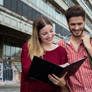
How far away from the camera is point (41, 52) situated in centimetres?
243

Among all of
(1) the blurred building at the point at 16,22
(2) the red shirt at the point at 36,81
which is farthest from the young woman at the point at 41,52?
(1) the blurred building at the point at 16,22

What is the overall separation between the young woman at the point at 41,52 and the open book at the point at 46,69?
133mm

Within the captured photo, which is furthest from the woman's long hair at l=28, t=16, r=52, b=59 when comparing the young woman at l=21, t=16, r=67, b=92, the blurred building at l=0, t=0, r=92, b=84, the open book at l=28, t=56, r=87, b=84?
the blurred building at l=0, t=0, r=92, b=84

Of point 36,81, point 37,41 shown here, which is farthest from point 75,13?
point 36,81

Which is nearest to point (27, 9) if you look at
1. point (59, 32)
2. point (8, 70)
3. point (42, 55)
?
point (8, 70)

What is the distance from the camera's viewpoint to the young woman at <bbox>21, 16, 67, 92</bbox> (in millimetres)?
2410

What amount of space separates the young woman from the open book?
0.13 meters

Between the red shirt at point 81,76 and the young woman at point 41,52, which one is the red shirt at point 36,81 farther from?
the red shirt at point 81,76

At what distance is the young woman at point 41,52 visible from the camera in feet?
7.91

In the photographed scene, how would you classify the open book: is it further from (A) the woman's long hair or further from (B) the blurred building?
(B) the blurred building

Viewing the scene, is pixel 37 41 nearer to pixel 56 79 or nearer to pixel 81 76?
pixel 56 79

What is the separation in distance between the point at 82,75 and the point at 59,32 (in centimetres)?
2281

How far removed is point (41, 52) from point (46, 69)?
28 cm

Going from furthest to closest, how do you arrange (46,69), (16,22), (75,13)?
(16,22), (75,13), (46,69)
